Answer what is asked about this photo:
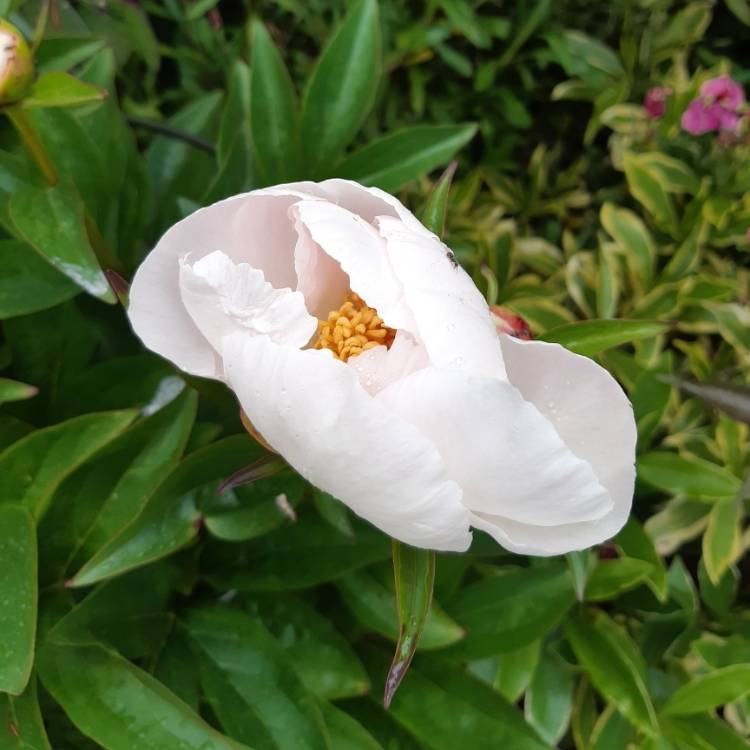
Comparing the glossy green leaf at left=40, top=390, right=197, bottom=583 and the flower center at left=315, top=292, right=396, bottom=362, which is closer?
the flower center at left=315, top=292, right=396, bottom=362

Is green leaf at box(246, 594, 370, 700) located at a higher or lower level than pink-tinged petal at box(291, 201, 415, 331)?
lower

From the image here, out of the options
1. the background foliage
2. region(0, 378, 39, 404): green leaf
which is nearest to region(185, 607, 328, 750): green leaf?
the background foliage

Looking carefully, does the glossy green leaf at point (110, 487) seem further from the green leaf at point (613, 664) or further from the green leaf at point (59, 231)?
the green leaf at point (613, 664)

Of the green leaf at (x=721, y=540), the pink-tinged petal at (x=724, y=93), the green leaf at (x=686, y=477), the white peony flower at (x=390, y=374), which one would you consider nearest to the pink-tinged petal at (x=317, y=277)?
the white peony flower at (x=390, y=374)

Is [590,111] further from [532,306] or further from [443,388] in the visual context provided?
[443,388]

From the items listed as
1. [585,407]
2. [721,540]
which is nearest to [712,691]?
[721,540]

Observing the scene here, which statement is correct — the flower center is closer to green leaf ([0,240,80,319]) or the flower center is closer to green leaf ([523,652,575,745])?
green leaf ([0,240,80,319])

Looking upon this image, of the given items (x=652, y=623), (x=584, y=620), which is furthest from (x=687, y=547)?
(x=584, y=620)
